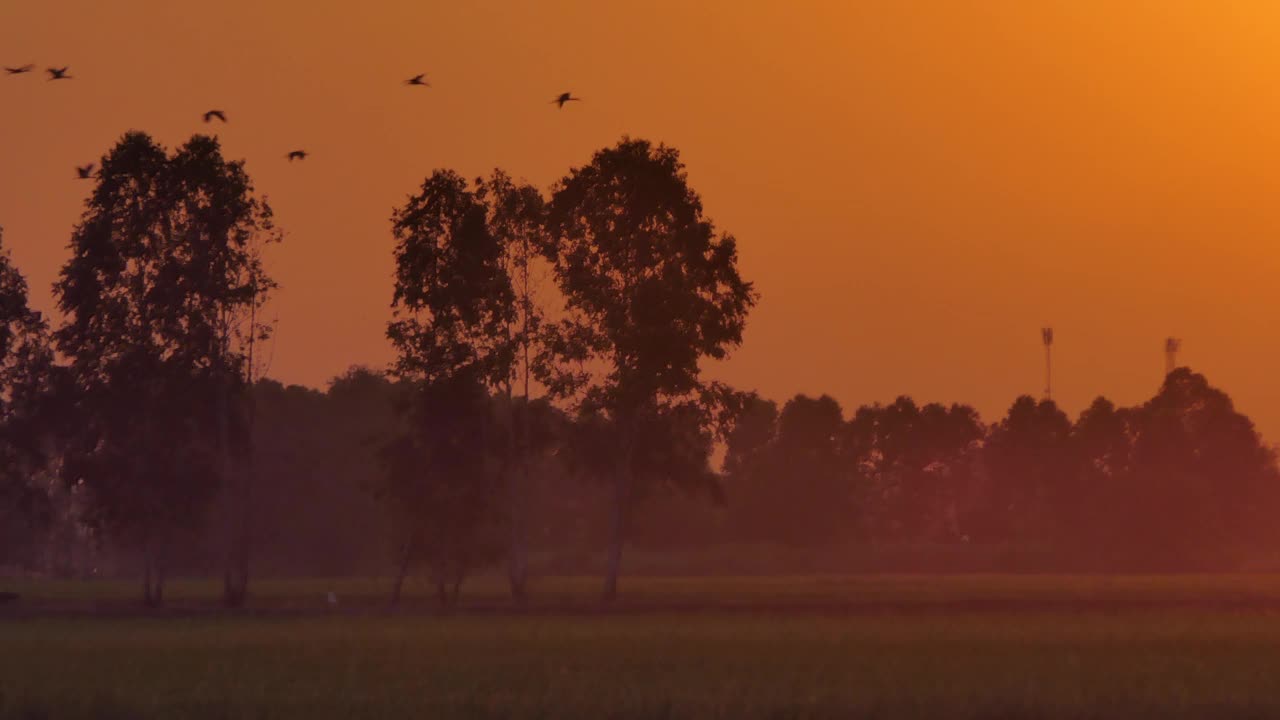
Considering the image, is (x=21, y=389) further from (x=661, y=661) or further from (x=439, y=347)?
(x=661, y=661)

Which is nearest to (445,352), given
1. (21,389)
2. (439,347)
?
(439,347)

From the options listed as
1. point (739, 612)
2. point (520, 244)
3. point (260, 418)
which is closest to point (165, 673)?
point (739, 612)

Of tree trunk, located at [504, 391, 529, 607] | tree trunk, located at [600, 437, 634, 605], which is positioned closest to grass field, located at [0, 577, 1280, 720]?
tree trunk, located at [600, 437, 634, 605]

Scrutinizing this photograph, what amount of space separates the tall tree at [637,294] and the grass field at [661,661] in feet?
34.2

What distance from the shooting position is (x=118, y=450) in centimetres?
9012

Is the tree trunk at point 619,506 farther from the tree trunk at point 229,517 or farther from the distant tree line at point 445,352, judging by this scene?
the tree trunk at point 229,517

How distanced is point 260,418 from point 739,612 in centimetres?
10342

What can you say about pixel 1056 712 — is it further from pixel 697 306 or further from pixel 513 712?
pixel 697 306

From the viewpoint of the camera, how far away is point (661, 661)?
46.7m

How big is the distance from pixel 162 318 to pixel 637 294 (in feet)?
76.5

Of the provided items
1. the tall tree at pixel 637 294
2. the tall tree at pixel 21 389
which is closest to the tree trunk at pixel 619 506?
the tall tree at pixel 637 294

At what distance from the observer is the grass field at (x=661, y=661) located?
3412 cm

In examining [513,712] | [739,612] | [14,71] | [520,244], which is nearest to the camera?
[513,712]

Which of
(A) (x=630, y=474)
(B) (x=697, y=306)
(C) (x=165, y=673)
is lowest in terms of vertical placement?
(C) (x=165, y=673)
